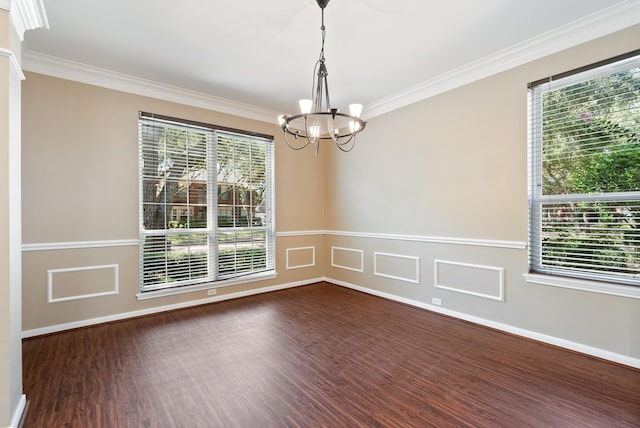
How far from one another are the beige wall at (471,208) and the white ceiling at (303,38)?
250mm

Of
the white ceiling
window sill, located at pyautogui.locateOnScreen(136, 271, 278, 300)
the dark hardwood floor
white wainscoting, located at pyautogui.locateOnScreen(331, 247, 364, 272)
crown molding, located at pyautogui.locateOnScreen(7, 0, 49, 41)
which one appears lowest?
the dark hardwood floor

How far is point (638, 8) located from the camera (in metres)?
2.40

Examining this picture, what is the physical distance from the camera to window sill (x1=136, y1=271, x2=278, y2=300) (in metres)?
3.84

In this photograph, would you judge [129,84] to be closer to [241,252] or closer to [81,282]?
[81,282]

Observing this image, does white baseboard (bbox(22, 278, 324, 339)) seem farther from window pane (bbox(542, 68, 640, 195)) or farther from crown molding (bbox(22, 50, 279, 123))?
window pane (bbox(542, 68, 640, 195))

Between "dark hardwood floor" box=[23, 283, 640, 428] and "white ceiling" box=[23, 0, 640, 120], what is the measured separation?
2.83 meters

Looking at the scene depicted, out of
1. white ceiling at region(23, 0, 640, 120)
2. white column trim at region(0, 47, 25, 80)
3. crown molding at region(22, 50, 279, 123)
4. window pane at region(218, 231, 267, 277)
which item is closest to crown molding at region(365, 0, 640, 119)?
white ceiling at region(23, 0, 640, 120)

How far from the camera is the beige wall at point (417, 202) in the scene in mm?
2945

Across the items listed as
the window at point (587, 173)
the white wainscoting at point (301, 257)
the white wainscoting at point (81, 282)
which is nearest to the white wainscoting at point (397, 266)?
the white wainscoting at point (301, 257)

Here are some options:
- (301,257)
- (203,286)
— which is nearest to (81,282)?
(203,286)

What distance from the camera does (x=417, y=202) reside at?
4.09 m

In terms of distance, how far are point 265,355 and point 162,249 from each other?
2.11m

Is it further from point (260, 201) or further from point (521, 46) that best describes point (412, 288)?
point (521, 46)

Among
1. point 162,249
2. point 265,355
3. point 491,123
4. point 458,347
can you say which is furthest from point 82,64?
point 458,347
